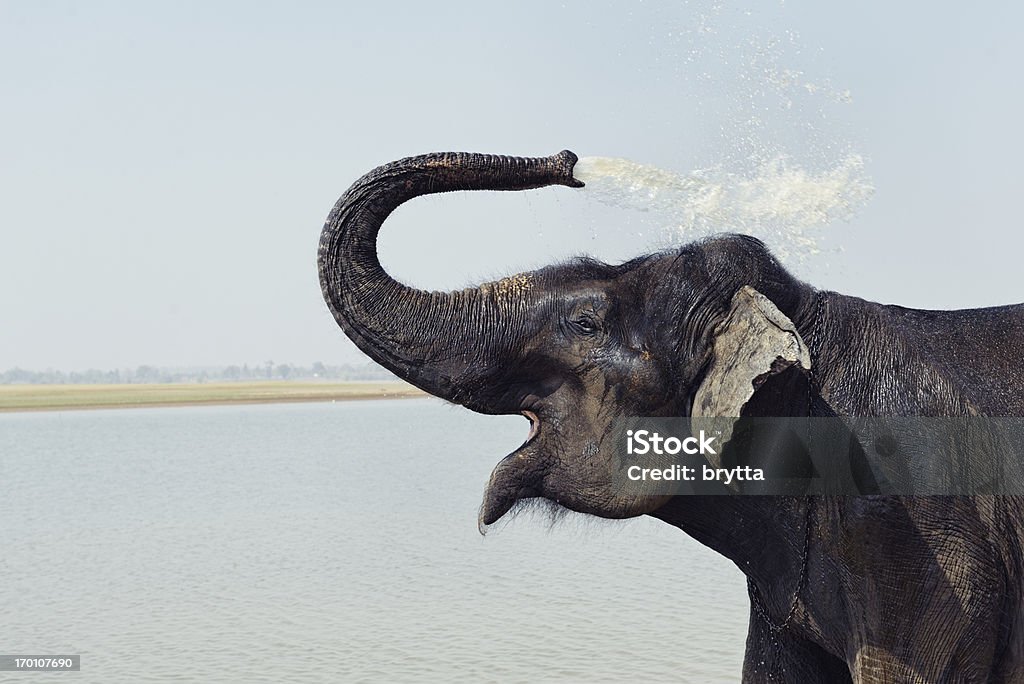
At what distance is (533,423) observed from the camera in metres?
4.54

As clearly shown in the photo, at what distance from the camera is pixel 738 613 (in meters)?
12.4

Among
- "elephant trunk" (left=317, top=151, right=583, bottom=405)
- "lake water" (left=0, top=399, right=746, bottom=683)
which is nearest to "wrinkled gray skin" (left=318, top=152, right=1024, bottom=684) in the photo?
"elephant trunk" (left=317, top=151, right=583, bottom=405)

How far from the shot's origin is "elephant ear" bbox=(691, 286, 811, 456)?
409cm

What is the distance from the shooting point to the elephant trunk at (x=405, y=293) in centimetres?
448

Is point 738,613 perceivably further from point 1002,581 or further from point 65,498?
point 65,498

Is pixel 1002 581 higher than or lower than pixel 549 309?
lower

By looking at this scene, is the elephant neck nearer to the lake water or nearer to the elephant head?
the elephant head

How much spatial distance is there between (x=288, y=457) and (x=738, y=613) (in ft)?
82.0

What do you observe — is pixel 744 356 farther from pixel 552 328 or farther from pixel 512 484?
pixel 512 484

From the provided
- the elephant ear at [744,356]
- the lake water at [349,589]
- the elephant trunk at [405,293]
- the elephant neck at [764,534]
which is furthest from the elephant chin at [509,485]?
the elephant ear at [744,356]

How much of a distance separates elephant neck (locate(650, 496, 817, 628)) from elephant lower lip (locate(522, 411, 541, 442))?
1.54ft

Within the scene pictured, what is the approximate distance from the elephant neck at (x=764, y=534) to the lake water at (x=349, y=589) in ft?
1.23

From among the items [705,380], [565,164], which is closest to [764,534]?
[705,380]

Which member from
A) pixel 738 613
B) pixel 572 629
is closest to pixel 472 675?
pixel 572 629
